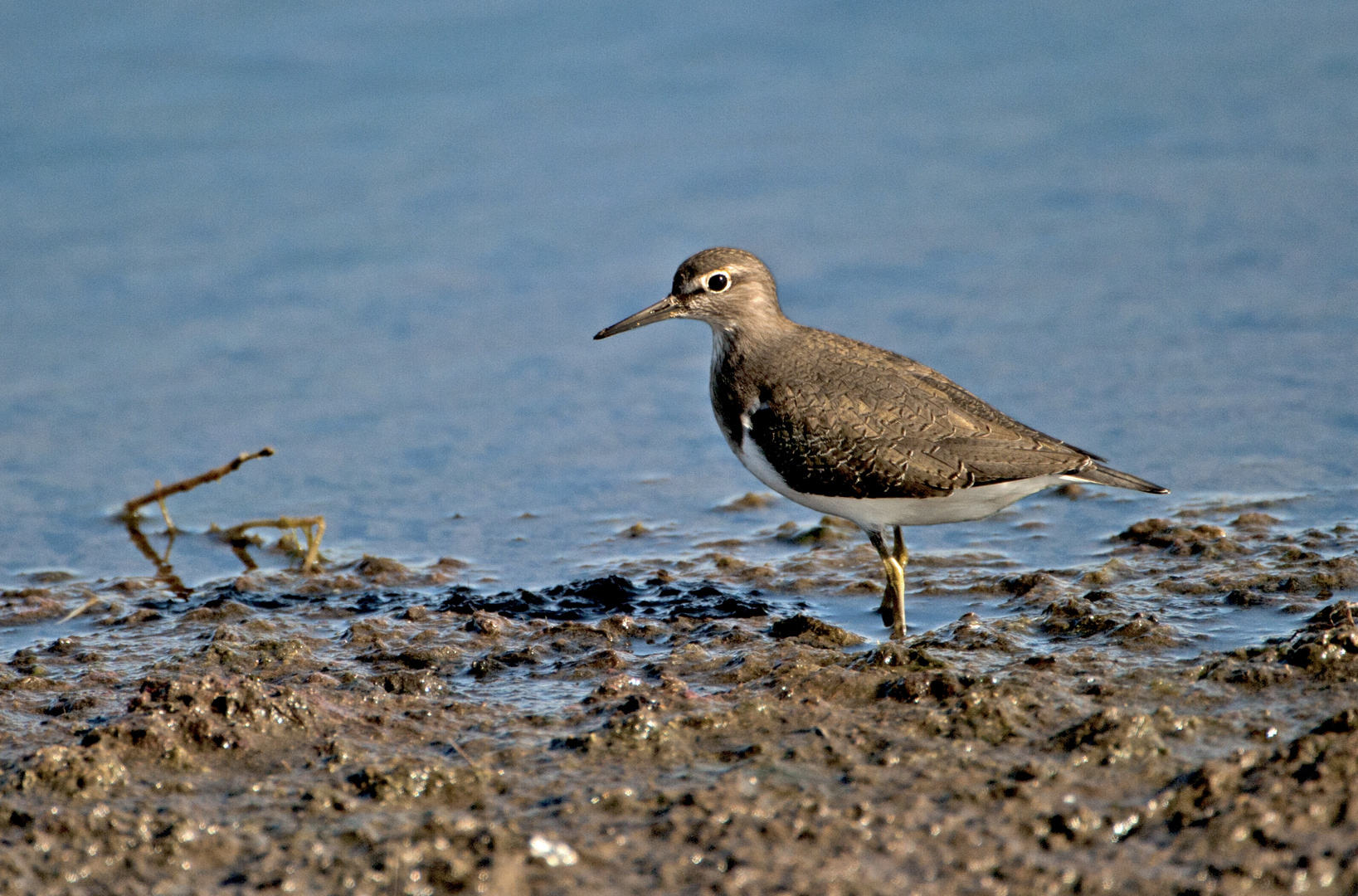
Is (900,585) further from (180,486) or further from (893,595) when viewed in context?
(180,486)

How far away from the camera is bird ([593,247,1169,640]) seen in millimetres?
6227

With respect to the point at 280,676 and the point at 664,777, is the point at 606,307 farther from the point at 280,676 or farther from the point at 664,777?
the point at 664,777

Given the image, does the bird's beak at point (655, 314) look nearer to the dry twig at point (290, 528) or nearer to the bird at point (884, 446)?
the bird at point (884, 446)

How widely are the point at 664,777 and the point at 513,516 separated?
3.82 m

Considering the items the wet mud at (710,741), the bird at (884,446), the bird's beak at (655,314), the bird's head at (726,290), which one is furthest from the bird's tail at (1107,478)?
the bird's beak at (655,314)

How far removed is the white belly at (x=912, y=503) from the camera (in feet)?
20.6

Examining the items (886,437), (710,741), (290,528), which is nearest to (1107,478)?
(886,437)

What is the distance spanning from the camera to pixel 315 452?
8695 mm

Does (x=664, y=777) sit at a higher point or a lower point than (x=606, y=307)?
lower

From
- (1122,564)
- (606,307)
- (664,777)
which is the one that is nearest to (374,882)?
(664,777)

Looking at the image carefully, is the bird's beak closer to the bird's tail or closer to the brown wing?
the brown wing

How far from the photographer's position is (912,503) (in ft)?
20.6

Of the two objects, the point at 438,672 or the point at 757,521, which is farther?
the point at 757,521

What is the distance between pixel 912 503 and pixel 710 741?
78.4 inches
